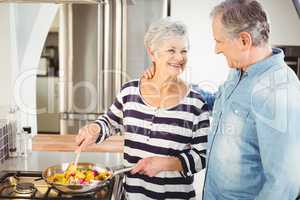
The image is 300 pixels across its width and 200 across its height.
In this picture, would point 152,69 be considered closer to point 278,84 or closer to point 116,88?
point 278,84

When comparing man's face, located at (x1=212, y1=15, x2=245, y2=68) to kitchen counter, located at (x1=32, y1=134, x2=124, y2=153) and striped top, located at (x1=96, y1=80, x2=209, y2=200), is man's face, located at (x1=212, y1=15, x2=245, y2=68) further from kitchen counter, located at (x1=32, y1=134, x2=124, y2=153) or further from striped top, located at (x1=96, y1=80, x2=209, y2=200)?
kitchen counter, located at (x1=32, y1=134, x2=124, y2=153)

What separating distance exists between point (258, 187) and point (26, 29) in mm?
A: 1559

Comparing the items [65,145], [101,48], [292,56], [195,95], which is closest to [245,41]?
[195,95]

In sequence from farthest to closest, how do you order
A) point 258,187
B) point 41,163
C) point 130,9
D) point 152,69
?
point 130,9 < point 41,163 < point 152,69 < point 258,187

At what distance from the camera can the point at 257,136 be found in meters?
1.09

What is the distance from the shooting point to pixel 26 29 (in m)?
2.13

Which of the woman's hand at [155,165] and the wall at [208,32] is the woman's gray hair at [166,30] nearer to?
the woman's hand at [155,165]

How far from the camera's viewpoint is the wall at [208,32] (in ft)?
8.32

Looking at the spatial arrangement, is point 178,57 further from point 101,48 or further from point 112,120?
point 101,48

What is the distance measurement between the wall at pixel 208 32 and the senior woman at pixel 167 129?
3.79 feet

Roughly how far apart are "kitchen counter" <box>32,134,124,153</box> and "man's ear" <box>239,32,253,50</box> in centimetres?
95

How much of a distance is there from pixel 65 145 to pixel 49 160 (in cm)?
32

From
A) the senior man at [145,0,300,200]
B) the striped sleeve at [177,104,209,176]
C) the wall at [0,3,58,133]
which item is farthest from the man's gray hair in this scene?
A: the wall at [0,3,58,133]

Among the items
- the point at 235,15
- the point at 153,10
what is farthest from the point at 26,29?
the point at 235,15
